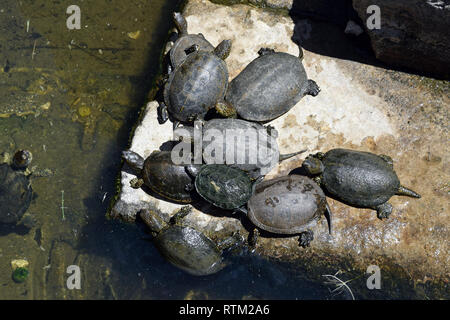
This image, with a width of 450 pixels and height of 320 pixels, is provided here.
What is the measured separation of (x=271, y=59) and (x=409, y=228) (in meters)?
Answer: 3.30

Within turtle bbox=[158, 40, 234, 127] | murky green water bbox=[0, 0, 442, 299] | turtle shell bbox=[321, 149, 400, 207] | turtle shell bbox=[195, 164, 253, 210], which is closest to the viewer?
turtle shell bbox=[195, 164, 253, 210]

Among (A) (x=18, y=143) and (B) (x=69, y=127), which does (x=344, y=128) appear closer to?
(B) (x=69, y=127)

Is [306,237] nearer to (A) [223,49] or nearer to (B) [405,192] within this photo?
(B) [405,192]

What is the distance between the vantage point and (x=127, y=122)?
6.71 metres

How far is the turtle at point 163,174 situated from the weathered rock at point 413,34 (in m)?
3.54

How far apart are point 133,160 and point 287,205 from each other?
2360 mm

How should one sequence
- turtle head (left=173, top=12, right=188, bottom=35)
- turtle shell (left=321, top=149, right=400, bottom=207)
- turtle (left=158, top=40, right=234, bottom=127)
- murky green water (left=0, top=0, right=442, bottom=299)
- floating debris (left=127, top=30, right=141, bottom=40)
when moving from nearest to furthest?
turtle shell (left=321, top=149, right=400, bottom=207) → turtle (left=158, top=40, right=234, bottom=127) → murky green water (left=0, top=0, right=442, bottom=299) → turtle head (left=173, top=12, right=188, bottom=35) → floating debris (left=127, top=30, right=141, bottom=40)

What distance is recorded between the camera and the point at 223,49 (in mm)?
6141

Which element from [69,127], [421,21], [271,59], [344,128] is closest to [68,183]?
[69,127]

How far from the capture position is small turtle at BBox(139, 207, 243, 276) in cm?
555

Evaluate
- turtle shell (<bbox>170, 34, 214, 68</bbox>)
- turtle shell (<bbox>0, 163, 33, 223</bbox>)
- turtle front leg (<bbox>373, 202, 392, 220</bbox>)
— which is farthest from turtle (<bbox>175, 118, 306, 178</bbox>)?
turtle shell (<bbox>0, 163, 33, 223</bbox>)

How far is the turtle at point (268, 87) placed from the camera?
5.68 metres

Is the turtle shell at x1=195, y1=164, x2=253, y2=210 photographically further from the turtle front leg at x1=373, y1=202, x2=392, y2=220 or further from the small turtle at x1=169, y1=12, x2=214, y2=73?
the turtle front leg at x1=373, y1=202, x2=392, y2=220

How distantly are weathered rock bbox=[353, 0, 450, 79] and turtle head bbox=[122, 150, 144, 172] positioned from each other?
4133mm
